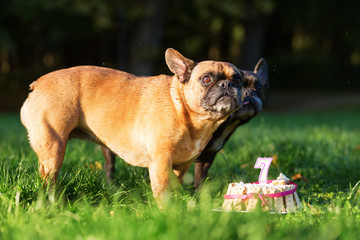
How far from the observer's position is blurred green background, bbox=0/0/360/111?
18031mm

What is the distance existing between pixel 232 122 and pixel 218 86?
94 centimetres

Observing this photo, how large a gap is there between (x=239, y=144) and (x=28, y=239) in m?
4.43

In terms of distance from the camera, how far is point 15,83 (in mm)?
24828

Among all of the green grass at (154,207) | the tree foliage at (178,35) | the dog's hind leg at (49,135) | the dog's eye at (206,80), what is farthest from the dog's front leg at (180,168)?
the tree foliage at (178,35)

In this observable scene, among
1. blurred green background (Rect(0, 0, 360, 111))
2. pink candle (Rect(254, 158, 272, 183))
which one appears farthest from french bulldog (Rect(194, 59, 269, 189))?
blurred green background (Rect(0, 0, 360, 111))

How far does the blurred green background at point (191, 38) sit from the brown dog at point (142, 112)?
34.2 feet

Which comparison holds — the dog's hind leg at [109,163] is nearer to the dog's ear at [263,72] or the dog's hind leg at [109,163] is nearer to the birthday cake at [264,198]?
the birthday cake at [264,198]

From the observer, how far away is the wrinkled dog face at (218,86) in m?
3.61

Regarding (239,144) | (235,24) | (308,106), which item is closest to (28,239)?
(239,144)

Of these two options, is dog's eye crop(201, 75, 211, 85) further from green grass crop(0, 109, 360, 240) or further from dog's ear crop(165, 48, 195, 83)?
Answer: green grass crop(0, 109, 360, 240)

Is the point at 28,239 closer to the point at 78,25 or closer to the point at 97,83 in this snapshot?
the point at 97,83

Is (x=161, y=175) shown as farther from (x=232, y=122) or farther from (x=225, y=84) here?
(x=232, y=122)

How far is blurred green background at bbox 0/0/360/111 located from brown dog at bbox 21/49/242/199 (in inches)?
411

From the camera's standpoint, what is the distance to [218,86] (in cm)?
366
